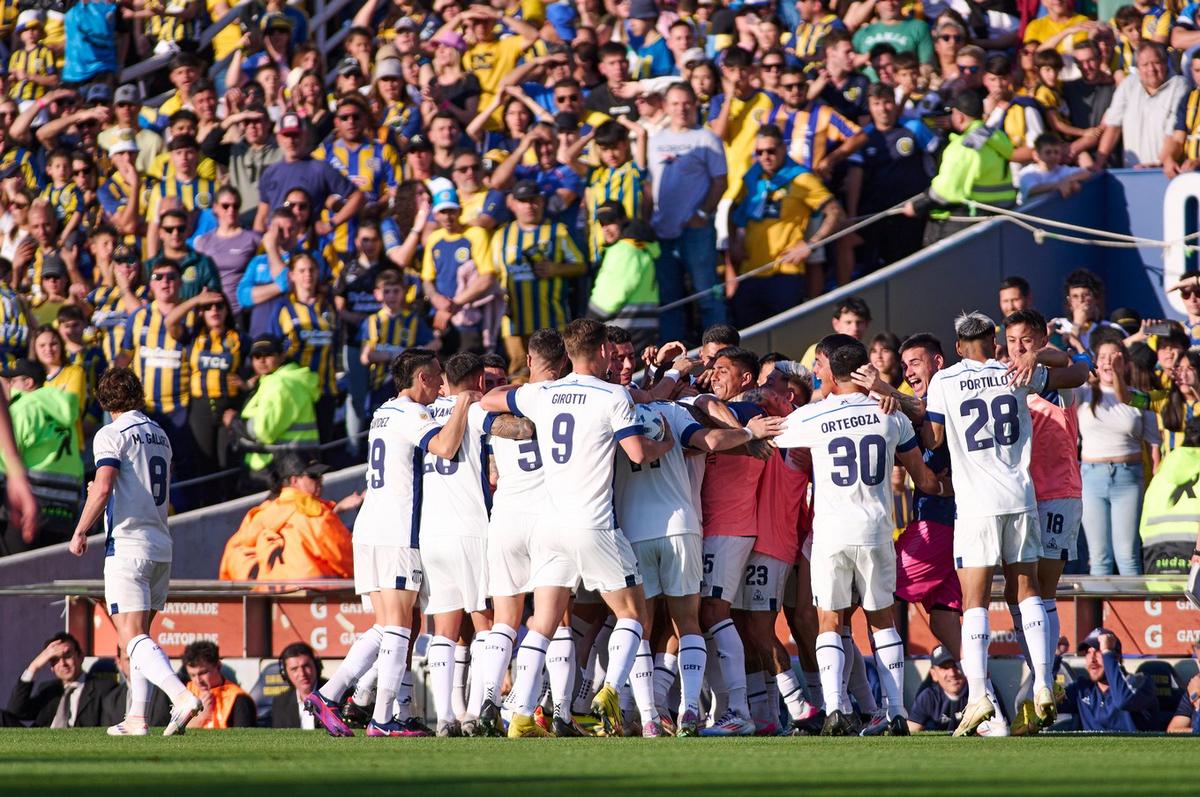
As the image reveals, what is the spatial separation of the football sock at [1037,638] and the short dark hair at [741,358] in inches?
81.5

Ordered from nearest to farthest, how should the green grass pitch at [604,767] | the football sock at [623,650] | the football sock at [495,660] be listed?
the green grass pitch at [604,767] → the football sock at [623,650] → the football sock at [495,660]

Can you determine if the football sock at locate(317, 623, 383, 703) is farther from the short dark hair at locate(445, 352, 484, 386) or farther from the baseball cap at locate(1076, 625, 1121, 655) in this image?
the baseball cap at locate(1076, 625, 1121, 655)

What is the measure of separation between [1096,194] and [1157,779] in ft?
35.0

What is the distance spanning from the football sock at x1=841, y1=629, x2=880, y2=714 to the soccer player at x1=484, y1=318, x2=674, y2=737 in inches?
68.4

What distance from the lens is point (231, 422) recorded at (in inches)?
658

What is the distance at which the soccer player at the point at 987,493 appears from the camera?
10711mm

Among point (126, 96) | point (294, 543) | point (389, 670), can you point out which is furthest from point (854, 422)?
point (126, 96)

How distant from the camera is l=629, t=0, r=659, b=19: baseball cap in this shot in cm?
1931

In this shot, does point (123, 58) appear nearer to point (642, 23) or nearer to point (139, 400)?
point (642, 23)

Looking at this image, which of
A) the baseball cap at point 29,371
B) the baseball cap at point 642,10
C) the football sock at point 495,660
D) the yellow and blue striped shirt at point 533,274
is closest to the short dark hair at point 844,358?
the football sock at point 495,660

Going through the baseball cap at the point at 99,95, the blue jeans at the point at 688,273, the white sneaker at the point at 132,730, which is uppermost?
the baseball cap at the point at 99,95

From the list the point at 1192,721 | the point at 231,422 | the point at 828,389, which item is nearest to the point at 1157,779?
the point at 828,389

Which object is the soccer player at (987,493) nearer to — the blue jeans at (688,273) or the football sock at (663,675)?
the football sock at (663,675)

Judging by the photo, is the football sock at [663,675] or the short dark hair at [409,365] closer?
the football sock at [663,675]
